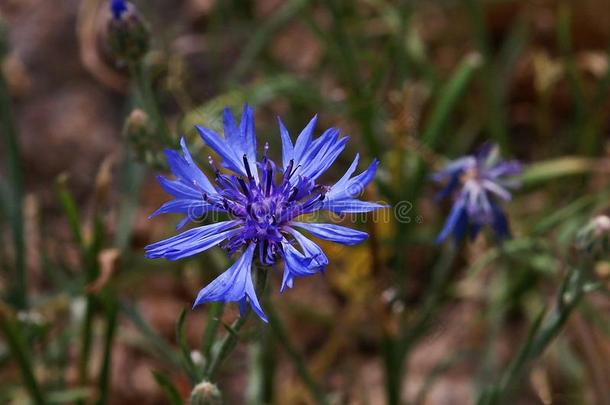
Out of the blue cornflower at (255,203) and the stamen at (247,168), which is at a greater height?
the stamen at (247,168)

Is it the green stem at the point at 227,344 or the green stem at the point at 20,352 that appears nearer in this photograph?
the green stem at the point at 227,344

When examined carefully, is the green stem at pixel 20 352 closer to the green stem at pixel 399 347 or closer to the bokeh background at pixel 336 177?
the bokeh background at pixel 336 177

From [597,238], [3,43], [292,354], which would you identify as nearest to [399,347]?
[292,354]

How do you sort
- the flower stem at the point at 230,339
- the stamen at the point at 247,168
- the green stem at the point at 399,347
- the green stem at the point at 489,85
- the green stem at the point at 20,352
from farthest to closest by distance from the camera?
the green stem at the point at 489,85 < the green stem at the point at 399,347 < the green stem at the point at 20,352 < the stamen at the point at 247,168 < the flower stem at the point at 230,339

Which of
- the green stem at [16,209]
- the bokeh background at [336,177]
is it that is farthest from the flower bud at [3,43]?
the bokeh background at [336,177]

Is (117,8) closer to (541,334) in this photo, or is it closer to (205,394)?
(205,394)

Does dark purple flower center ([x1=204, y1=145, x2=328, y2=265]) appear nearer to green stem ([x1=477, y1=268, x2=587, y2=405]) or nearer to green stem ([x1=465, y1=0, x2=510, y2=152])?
green stem ([x1=477, y1=268, x2=587, y2=405])

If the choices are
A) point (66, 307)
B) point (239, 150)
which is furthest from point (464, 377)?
point (239, 150)
